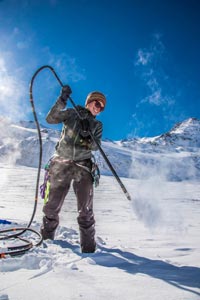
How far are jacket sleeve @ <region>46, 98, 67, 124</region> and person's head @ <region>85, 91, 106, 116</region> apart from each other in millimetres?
492

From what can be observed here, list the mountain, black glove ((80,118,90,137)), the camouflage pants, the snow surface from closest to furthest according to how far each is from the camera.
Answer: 1. the snow surface
2. the camouflage pants
3. black glove ((80,118,90,137))
4. the mountain

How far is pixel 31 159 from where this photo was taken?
468 ft

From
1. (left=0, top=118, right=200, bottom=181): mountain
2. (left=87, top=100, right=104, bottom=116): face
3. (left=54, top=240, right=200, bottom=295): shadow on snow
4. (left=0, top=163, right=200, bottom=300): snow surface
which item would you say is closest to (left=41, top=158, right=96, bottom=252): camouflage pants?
(left=0, top=163, right=200, bottom=300): snow surface

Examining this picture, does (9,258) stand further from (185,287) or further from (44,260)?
(185,287)

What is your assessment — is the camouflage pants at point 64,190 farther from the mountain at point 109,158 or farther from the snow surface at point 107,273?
the mountain at point 109,158

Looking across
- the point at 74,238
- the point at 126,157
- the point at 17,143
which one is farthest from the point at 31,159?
the point at 74,238

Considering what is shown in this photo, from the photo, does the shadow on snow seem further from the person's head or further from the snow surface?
the person's head

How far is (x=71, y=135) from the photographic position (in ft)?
15.3

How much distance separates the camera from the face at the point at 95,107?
198 inches

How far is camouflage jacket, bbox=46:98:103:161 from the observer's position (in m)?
4.61

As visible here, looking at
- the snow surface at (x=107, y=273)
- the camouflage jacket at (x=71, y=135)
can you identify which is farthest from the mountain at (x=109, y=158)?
the snow surface at (x=107, y=273)

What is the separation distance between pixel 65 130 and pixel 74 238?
185 centimetres

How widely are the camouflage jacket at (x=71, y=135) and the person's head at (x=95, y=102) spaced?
231 millimetres

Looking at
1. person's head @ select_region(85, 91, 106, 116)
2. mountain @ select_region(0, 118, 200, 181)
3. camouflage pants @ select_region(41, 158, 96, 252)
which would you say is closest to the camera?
camouflage pants @ select_region(41, 158, 96, 252)
